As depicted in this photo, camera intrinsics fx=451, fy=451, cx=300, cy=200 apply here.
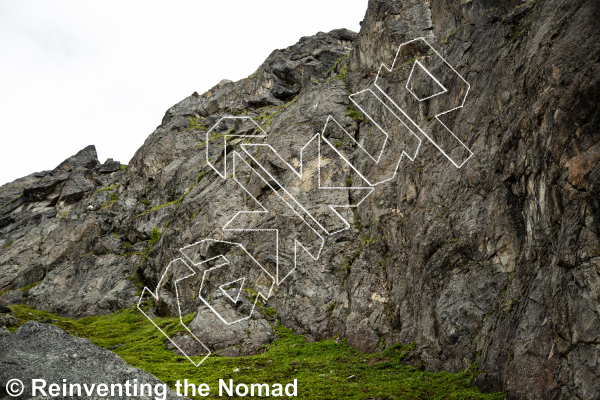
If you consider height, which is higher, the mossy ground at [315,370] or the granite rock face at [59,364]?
the granite rock face at [59,364]

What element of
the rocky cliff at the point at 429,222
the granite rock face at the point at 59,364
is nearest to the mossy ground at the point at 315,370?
the rocky cliff at the point at 429,222

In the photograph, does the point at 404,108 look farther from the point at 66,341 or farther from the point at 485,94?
the point at 66,341

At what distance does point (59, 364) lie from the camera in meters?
14.9

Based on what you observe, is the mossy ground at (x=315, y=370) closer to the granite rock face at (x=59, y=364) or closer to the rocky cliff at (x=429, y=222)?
the rocky cliff at (x=429, y=222)

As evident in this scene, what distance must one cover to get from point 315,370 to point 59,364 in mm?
10897

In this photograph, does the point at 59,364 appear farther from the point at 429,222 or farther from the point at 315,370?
the point at 429,222

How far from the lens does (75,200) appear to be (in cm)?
6906

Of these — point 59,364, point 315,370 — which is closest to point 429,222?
point 315,370

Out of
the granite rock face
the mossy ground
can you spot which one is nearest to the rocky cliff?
the mossy ground

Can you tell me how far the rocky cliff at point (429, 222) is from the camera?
1387 cm

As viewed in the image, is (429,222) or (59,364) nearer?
(59,364)

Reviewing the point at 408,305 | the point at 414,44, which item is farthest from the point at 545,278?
the point at 414,44

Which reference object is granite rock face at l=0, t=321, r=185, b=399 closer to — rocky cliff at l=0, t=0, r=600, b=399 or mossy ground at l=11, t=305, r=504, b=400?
mossy ground at l=11, t=305, r=504, b=400

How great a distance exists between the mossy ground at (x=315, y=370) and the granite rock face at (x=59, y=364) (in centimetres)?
436
